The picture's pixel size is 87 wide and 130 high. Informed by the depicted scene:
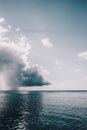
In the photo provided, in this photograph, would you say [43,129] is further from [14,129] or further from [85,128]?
[85,128]

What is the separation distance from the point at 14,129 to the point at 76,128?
2253 centimetres

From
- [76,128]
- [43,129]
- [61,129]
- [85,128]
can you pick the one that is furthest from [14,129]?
[85,128]

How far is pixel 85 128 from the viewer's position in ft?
186

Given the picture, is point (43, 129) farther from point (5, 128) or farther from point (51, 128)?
point (5, 128)

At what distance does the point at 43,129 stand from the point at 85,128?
1574 centimetres

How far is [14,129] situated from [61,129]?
16631mm

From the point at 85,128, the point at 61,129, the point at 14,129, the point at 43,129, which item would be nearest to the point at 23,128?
the point at 14,129

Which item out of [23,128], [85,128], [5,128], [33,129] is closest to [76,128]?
[85,128]

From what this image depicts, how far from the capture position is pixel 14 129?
177 ft

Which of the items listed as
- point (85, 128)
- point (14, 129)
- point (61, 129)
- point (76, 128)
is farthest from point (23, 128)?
point (85, 128)

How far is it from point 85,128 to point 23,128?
22.9 meters

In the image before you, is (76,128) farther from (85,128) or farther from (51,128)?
(51,128)

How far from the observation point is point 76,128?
56.4m

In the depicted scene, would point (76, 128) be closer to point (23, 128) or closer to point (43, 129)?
point (43, 129)
